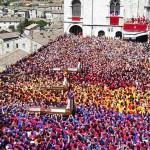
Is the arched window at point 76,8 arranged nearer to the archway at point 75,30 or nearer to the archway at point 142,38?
the archway at point 75,30

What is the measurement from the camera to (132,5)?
52969 mm

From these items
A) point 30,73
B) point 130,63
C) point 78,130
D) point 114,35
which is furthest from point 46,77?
point 114,35

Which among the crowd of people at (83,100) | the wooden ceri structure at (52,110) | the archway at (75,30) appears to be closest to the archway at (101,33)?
the archway at (75,30)

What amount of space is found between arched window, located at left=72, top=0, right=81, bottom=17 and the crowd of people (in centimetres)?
1425

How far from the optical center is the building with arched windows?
2093 inches

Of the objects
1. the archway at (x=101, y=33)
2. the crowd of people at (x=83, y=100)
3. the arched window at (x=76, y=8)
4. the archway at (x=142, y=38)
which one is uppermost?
the arched window at (x=76, y=8)

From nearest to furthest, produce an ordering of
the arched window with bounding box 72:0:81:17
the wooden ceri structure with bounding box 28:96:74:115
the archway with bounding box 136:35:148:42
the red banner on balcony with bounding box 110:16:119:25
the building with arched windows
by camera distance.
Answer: the wooden ceri structure with bounding box 28:96:74:115, the archway with bounding box 136:35:148:42, the building with arched windows, the red banner on balcony with bounding box 110:16:119:25, the arched window with bounding box 72:0:81:17

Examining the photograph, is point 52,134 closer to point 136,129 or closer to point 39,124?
point 39,124

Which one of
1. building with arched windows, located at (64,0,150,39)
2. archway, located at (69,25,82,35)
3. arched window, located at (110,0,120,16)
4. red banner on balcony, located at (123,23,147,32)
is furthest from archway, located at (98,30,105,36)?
red banner on balcony, located at (123,23,147,32)

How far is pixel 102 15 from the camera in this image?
54.8 meters

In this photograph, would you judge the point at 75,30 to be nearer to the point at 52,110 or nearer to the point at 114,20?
the point at 114,20

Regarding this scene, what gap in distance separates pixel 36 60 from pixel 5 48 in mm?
33539

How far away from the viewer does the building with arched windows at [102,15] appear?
53.2 meters

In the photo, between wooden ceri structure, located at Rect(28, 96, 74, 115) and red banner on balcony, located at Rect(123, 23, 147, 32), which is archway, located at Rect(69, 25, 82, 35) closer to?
red banner on balcony, located at Rect(123, 23, 147, 32)
